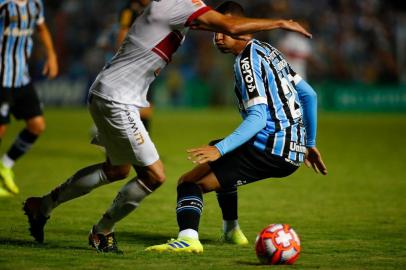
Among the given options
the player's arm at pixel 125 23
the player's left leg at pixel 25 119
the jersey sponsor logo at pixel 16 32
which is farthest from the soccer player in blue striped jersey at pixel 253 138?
the player's arm at pixel 125 23

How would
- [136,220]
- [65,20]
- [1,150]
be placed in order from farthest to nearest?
1. [65,20]
2. [1,150]
3. [136,220]

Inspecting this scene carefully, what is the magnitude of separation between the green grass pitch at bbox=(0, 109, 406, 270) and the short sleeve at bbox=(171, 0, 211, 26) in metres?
1.73

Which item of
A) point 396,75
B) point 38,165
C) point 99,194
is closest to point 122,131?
point 99,194

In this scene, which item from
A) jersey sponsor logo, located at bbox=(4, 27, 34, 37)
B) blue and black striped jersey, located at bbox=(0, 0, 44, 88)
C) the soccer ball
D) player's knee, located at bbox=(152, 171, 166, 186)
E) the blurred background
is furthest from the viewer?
the blurred background

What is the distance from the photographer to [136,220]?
8.85 meters

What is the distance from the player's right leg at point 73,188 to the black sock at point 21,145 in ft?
12.5

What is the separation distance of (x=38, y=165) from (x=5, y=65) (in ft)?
11.3

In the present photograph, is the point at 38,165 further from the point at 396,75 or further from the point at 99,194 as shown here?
the point at 396,75

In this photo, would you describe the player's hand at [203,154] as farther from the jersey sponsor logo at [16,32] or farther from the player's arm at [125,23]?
the player's arm at [125,23]

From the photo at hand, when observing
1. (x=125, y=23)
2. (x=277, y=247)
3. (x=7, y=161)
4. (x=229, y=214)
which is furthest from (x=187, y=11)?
(x=125, y=23)

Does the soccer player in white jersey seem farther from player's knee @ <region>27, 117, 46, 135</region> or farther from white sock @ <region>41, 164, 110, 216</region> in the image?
player's knee @ <region>27, 117, 46, 135</region>

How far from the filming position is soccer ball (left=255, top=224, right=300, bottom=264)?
6.35 m

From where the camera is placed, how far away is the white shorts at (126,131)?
6.61 metres

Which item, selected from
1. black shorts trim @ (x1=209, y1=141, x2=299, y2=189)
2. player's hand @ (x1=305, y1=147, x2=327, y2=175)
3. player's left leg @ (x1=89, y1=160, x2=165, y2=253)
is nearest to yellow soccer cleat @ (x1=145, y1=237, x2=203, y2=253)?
player's left leg @ (x1=89, y1=160, x2=165, y2=253)
